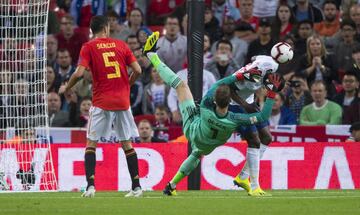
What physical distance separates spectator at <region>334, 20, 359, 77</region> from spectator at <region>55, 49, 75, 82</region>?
217 inches

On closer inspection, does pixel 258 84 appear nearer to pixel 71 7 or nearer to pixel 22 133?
pixel 22 133

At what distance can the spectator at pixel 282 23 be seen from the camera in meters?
23.6

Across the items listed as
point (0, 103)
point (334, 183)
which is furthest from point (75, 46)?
point (334, 183)

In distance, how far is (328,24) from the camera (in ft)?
78.5

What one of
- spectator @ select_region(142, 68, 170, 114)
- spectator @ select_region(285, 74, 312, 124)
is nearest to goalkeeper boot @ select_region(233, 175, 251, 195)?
spectator @ select_region(285, 74, 312, 124)

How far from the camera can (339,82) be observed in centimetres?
2283

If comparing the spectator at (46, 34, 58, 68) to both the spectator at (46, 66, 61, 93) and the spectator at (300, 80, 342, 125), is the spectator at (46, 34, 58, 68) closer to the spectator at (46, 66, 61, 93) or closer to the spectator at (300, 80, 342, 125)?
the spectator at (46, 66, 61, 93)

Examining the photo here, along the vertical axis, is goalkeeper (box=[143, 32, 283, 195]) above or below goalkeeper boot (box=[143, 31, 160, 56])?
below

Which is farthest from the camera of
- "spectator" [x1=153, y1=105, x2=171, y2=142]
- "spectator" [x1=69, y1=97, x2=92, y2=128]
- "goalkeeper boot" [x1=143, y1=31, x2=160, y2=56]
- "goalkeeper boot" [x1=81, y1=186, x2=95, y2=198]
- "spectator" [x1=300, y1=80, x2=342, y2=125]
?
"spectator" [x1=69, y1=97, x2=92, y2=128]

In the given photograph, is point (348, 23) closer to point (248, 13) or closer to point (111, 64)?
point (248, 13)

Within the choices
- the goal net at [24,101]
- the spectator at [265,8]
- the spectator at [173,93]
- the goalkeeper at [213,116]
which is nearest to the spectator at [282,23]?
the spectator at [265,8]

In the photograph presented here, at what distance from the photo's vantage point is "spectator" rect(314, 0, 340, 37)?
23.8 meters

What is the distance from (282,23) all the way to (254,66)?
340 inches

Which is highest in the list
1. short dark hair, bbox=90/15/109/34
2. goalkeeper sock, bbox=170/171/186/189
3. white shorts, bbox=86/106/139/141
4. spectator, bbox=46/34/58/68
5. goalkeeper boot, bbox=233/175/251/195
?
short dark hair, bbox=90/15/109/34
